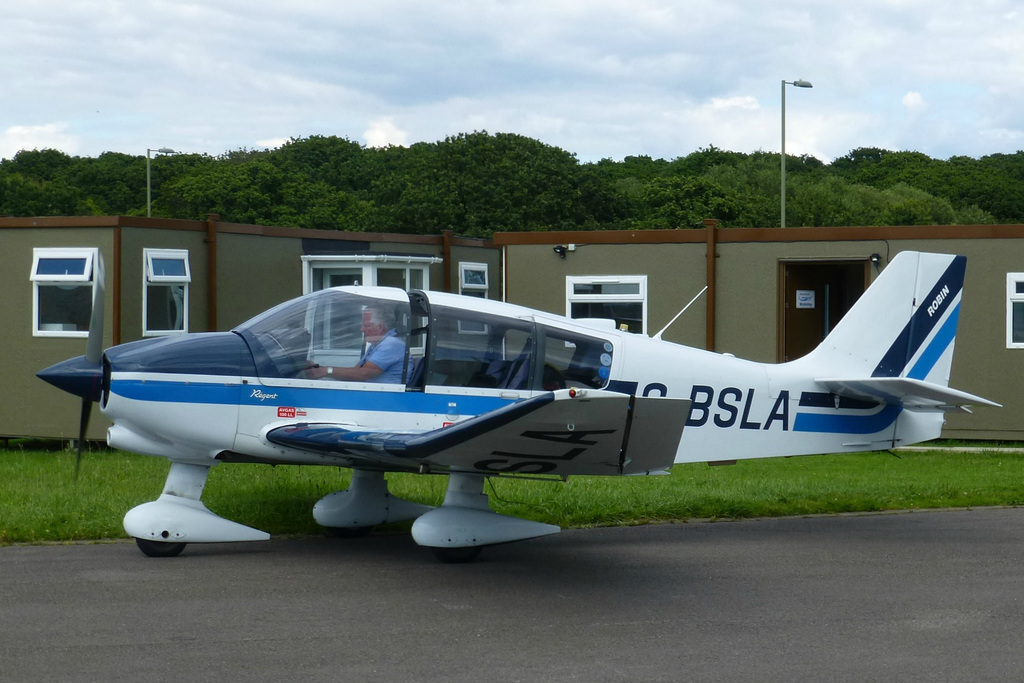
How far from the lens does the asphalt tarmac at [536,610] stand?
16.4ft

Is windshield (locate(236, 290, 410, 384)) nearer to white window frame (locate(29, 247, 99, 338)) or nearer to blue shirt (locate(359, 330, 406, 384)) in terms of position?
blue shirt (locate(359, 330, 406, 384))

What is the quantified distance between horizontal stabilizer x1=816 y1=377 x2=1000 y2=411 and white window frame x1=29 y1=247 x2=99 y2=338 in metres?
10.6

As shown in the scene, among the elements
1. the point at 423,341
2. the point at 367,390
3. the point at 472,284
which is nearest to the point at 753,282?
the point at 472,284

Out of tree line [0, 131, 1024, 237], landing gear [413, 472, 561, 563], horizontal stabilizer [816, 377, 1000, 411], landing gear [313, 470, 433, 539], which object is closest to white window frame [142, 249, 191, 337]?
landing gear [313, 470, 433, 539]

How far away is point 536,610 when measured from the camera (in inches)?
244

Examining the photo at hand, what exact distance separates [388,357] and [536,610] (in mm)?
2288

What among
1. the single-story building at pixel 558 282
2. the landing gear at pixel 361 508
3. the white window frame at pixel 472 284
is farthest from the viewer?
the white window frame at pixel 472 284

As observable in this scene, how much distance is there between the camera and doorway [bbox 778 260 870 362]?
17953 millimetres

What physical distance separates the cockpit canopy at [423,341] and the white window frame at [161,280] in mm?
8170

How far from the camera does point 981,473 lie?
40.4ft

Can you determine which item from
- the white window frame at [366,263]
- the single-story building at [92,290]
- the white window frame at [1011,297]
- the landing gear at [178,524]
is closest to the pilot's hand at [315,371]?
the landing gear at [178,524]

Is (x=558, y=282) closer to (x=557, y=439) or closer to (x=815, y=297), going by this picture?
(x=815, y=297)

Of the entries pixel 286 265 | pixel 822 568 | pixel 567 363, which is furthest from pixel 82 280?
pixel 822 568

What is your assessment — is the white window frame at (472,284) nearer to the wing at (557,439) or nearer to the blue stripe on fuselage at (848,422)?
the blue stripe on fuselage at (848,422)
